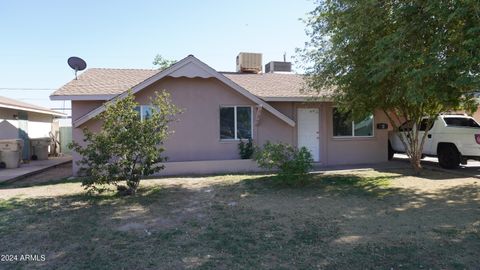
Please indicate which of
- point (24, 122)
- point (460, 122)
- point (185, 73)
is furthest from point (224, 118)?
point (24, 122)

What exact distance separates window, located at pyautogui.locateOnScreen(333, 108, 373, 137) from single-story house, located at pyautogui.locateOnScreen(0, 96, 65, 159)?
13564mm

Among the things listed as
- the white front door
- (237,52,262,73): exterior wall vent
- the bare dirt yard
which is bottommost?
the bare dirt yard

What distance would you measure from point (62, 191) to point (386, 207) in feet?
25.3

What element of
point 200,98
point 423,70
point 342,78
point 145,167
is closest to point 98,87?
point 200,98

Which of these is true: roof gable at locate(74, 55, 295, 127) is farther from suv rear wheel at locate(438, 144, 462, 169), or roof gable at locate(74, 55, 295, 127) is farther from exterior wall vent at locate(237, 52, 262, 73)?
suv rear wheel at locate(438, 144, 462, 169)

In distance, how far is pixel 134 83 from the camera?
14289 mm

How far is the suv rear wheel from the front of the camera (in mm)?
13000

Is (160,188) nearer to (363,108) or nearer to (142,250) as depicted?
(142,250)

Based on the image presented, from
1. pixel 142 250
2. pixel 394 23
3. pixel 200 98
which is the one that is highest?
pixel 394 23

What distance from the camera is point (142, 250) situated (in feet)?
17.4

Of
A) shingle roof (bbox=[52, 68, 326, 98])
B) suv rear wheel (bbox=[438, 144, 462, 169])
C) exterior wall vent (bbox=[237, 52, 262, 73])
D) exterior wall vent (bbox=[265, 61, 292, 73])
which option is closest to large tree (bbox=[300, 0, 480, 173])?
suv rear wheel (bbox=[438, 144, 462, 169])

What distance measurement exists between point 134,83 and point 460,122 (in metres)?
11.5

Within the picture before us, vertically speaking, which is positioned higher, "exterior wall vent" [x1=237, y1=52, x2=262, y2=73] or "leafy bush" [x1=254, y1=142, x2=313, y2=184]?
"exterior wall vent" [x1=237, y1=52, x2=262, y2=73]

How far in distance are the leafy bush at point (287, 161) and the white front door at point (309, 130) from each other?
4.80 metres
